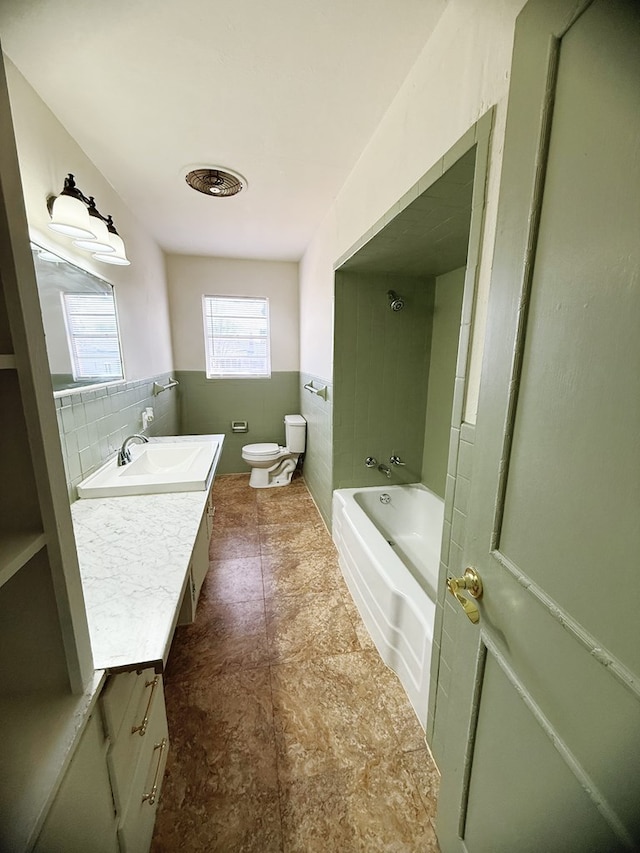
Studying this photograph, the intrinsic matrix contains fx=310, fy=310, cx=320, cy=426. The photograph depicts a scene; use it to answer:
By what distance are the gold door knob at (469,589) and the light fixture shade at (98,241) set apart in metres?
1.90

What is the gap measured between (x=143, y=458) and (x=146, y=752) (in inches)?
54.9

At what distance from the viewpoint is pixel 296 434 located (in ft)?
11.1

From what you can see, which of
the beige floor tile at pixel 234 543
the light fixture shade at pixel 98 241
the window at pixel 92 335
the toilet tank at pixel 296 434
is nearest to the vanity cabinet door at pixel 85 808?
the window at pixel 92 335

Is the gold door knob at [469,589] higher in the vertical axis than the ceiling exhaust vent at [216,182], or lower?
lower

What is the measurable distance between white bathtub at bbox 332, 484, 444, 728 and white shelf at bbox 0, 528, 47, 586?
4.24ft

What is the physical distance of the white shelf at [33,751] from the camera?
0.46 metres

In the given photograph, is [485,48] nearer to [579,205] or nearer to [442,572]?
[579,205]

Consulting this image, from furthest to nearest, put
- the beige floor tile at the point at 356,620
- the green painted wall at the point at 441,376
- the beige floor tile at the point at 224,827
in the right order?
the green painted wall at the point at 441,376 < the beige floor tile at the point at 356,620 < the beige floor tile at the point at 224,827

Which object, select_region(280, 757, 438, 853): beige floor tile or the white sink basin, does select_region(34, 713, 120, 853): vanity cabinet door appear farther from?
the white sink basin

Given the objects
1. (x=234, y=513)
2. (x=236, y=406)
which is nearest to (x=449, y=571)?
(x=234, y=513)

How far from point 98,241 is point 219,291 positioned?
209cm

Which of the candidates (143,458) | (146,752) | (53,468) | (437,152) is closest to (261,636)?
(146,752)

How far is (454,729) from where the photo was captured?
84 centimetres

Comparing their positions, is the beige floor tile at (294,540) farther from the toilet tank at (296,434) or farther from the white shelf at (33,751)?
the white shelf at (33,751)
